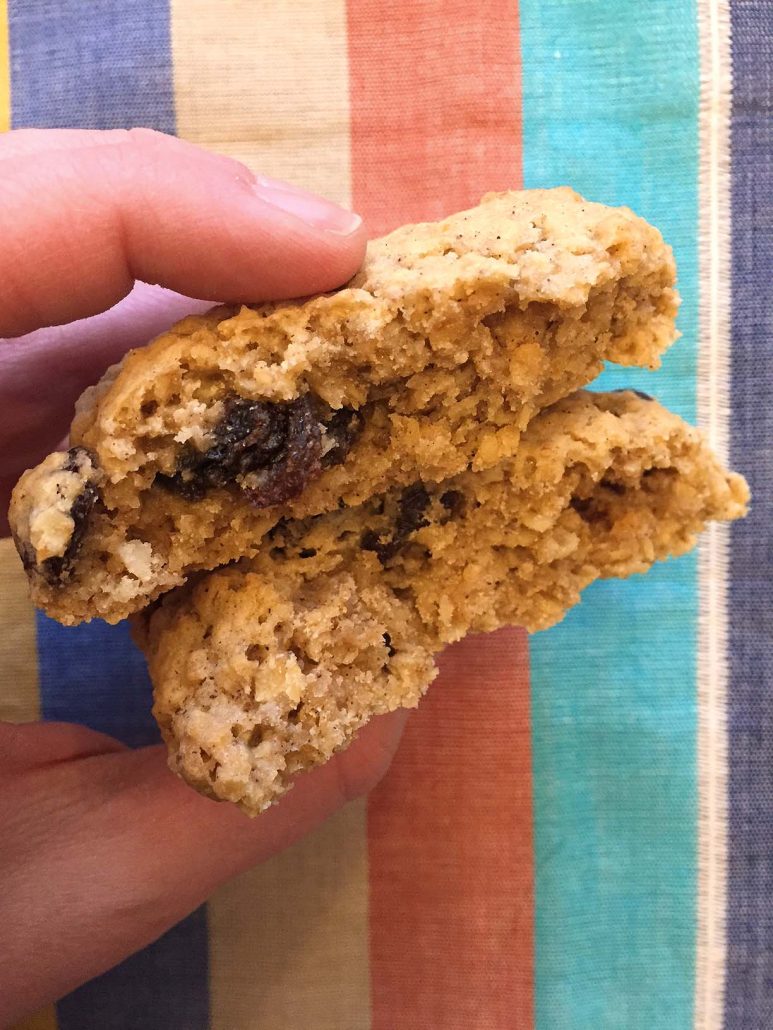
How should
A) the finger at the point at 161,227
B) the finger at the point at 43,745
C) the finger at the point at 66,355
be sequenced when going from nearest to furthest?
the finger at the point at 161,227 < the finger at the point at 43,745 < the finger at the point at 66,355

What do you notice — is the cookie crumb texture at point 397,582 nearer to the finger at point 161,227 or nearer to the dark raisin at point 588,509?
the dark raisin at point 588,509

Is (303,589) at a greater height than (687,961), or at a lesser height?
greater

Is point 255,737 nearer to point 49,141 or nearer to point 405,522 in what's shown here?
point 405,522

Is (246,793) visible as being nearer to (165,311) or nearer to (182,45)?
(165,311)

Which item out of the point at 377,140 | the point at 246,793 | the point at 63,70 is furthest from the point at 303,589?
the point at 63,70

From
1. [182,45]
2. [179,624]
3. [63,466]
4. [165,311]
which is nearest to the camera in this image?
[63,466]

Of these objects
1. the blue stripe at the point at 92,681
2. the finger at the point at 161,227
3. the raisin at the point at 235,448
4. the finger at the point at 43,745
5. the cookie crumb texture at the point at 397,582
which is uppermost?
the finger at the point at 161,227

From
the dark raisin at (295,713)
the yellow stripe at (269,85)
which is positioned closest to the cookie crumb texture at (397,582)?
the dark raisin at (295,713)
